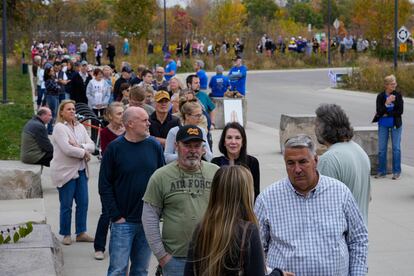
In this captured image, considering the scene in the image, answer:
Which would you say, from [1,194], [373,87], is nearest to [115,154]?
[1,194]

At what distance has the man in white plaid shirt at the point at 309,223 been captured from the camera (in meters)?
4.92

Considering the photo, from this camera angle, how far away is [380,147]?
15.0 meters

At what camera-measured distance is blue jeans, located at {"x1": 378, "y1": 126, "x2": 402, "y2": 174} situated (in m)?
14.8

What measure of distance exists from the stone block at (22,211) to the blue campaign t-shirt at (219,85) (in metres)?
11.1

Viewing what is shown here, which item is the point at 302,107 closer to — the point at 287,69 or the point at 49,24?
the point at 287,69

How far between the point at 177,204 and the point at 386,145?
9.48 meters

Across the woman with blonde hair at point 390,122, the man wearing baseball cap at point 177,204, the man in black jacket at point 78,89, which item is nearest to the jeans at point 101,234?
the man wearing baseball cap at point 177,204

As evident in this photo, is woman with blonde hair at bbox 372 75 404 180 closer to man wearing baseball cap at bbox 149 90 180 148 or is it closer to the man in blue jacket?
man wearing baseball cap at bbox 149 90 180 148

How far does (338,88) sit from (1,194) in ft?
94.2

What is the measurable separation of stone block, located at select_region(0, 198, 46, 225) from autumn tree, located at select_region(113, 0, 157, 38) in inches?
1881

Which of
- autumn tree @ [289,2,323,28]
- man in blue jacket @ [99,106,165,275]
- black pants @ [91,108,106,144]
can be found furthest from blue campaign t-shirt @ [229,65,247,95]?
autumn tree @ [289,2,323,28]

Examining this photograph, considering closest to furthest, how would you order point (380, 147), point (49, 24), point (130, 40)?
point (380, 147)
point (130, 40)
point (49, 24)

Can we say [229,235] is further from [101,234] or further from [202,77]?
[202,77]

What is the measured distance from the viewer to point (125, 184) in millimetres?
7184
